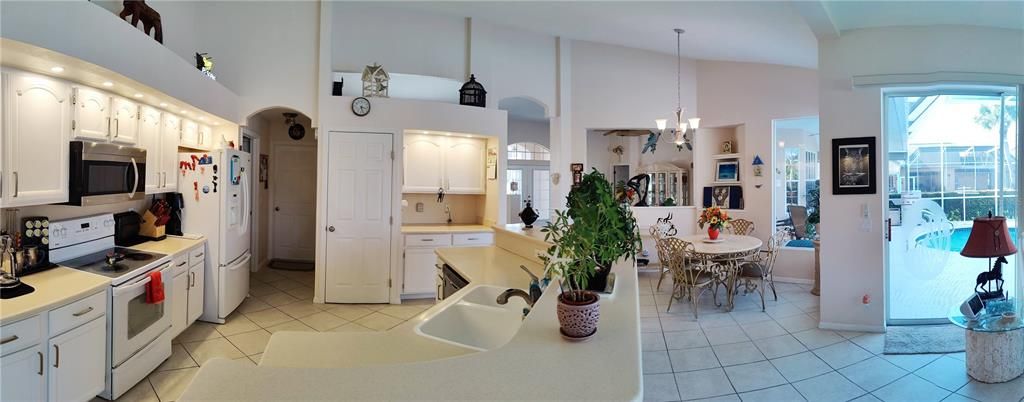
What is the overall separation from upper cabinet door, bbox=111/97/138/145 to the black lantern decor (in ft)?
9.34

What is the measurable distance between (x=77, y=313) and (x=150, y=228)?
159 centimetres

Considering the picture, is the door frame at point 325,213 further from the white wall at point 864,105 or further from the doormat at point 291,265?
the white wall at point 864,105

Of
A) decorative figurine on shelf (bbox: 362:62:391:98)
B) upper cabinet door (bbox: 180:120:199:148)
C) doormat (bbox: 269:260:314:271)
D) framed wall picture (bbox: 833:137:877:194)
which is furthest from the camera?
doormat (bbox: 269:260:314:271)

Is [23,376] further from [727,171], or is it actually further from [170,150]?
[727,171]

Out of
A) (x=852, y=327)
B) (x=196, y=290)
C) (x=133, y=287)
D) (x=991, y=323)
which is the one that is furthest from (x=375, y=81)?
(x=991, y=323)

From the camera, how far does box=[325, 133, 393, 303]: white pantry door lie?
4.29m

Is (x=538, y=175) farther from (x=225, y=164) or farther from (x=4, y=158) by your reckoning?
(x=4, y=158)

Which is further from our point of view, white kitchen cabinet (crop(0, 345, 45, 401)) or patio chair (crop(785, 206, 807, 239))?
patio chair (crop(785, 206, 807, 239))

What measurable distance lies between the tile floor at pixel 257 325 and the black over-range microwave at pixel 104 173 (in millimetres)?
1187

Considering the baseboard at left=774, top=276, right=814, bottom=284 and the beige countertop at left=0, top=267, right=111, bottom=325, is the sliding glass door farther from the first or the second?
the beige countertop at left=0, top=267, right=111, bottom=325

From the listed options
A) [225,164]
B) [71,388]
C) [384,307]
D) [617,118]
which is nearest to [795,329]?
[617,118]

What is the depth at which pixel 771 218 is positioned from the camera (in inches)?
210

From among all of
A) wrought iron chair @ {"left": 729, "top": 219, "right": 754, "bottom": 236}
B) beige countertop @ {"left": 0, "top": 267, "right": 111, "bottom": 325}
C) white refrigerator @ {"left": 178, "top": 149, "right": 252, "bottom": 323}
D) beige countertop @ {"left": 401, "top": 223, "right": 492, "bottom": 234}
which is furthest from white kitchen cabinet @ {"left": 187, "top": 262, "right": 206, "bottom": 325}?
wrought iron chair @ {"left": 729, "top": 219, "right": 754, "bottom": 236}

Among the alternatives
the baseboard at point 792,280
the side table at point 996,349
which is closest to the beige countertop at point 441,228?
the baseboard at point 792,280
